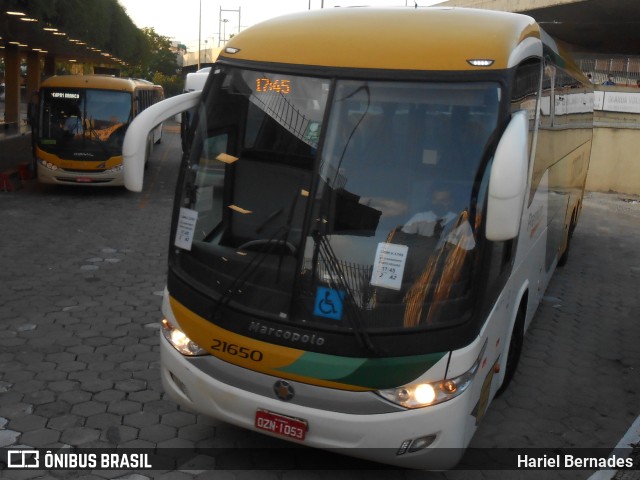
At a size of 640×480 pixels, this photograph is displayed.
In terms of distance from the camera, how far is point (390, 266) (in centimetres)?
469

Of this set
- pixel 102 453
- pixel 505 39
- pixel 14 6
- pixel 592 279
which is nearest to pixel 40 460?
pixel 102 453

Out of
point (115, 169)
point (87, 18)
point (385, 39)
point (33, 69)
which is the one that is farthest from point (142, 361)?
point (33, 69)

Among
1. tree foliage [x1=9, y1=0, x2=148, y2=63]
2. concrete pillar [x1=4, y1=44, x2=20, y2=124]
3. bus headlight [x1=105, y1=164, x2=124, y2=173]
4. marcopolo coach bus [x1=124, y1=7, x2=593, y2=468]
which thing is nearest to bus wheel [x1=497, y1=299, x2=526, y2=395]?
marcopolo coach bus [x1=124, y1=7, x2=593, y2=468]

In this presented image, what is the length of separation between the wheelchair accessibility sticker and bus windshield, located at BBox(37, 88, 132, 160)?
44.7 feet

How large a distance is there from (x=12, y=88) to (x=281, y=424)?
3408 cm

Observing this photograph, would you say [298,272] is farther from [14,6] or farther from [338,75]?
[14,6]

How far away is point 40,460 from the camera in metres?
5.29

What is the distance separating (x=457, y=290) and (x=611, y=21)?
2327 centimetres

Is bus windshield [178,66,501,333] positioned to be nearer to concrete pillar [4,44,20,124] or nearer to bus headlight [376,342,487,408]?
bus headlight [376,342,487,408]

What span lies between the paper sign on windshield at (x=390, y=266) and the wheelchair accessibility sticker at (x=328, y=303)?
233mm

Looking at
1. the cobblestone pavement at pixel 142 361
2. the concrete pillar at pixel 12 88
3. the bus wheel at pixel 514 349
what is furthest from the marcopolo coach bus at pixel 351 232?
the concrete pillar at pixel 12 88

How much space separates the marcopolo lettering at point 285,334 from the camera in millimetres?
4668

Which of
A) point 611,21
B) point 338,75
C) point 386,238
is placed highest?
point 611,21

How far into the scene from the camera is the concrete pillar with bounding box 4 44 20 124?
3400cm
